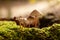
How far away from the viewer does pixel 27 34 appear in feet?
5.07

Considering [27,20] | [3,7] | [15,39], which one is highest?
[3,7]

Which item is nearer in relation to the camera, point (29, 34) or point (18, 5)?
point (29, 34)

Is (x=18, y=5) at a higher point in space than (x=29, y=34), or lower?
higher

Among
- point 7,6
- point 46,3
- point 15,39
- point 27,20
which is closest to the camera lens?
point 15,39

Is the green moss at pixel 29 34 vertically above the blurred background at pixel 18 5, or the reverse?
the blurred background at pixel 18 5

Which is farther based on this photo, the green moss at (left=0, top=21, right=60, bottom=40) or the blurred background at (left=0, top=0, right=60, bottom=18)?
the blurred background at (left=0, top=0, right=60, bottom=18)

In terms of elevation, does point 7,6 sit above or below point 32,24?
above

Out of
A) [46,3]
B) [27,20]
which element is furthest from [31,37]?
[46,3]

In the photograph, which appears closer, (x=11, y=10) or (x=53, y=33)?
(x=53, y=33)

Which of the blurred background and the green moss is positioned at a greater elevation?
the blurred background

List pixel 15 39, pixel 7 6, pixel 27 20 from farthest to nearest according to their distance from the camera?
pixel 7 6 → pixel 27 20 → pixel 15 39

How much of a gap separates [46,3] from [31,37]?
2.42 metres

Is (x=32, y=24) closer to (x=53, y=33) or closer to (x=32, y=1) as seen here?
(x=53, y=33)

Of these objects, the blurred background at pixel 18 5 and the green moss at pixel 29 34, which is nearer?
the green moss at pixel 29 34
